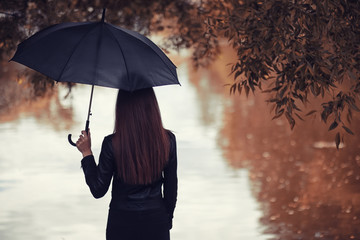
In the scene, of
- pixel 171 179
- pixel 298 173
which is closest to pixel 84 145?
pixel 171 179

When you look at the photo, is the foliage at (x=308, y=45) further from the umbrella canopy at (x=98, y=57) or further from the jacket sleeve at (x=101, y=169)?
the jacket sleeve at (x=101, y=169)

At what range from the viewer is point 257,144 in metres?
13.8

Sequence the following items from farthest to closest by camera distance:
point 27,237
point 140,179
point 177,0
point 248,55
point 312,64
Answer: point 177,0 < point 27,237 < point 248,55 < point 312,64 < point 140,179

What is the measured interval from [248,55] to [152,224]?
1592mm

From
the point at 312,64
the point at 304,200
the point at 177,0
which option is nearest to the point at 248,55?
the point at 312,64

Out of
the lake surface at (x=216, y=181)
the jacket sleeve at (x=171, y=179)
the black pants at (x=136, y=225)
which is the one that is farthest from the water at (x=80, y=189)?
the black pants at (x=136, y=225)

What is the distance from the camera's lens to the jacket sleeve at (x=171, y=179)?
3729 millimetres

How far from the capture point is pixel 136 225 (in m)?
3.65

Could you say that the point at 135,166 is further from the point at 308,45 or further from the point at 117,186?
the point at 308,45

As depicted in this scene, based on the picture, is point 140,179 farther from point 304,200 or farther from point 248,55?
point 304,200

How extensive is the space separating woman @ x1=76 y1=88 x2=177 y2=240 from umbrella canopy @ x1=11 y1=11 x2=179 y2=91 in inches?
8.0

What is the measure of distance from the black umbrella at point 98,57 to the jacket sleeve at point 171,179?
429 mm

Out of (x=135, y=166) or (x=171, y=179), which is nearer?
(x=135, y=166)

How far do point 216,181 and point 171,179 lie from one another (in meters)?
6.09
